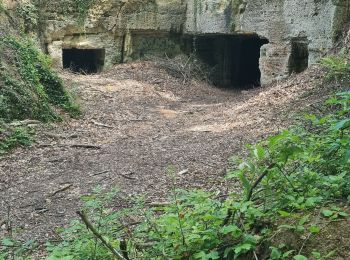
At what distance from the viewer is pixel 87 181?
240 inches

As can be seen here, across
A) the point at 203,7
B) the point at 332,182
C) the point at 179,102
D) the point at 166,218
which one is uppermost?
the point at 203,7

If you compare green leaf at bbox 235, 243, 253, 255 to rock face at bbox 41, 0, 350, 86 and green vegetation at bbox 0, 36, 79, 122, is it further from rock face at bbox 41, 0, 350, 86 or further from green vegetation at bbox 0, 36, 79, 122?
rock face at bbox 41, 0, 350, 86

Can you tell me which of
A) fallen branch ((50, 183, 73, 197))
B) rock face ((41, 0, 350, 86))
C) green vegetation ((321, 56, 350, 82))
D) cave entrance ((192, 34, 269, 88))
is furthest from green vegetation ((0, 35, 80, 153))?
cave entrance ((192, 34, 269, 88))

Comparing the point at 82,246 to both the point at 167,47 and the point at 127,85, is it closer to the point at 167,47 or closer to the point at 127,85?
the point at 127,85

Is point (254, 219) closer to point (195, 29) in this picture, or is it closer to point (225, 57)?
point (195, 29)

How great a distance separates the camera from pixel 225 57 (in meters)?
15.7

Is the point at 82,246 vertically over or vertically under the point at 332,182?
under

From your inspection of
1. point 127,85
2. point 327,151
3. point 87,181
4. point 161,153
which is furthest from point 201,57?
point 327,151

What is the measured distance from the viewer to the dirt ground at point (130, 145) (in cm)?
557

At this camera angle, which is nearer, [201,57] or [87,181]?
→ [87,181]

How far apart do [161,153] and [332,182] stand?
4.14 meters

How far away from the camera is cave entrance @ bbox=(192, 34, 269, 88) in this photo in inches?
603

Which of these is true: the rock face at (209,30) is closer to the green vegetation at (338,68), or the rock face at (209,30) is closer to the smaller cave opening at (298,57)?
the smaller cave opening at (298,57)

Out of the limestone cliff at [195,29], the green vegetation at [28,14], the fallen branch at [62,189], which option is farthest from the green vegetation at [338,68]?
the green vegetation at [28,14]
